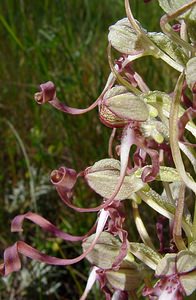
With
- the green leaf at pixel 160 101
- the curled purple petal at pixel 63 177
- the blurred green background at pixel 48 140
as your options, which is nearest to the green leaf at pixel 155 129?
the green leaf at pixel 160 101

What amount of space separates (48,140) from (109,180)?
126 cm

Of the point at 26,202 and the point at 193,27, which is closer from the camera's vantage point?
the point at 193,27

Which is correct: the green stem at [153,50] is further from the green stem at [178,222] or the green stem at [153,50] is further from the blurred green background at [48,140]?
the blurred green background at [48,140]

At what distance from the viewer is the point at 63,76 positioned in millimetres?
2277

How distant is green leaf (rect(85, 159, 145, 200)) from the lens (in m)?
1.02

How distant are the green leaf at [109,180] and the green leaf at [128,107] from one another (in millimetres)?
94

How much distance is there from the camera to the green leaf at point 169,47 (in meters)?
1.02

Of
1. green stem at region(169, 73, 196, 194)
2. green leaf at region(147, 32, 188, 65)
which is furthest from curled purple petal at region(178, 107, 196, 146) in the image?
green leaf at region(147, 32, 188, 65)

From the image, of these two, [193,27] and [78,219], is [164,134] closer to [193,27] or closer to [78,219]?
[193,27]

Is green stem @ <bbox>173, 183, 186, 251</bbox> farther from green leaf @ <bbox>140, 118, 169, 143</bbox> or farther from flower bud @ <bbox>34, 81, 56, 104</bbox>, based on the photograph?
flower bud @ <bbox>34, 81, 56, 104</bbox>

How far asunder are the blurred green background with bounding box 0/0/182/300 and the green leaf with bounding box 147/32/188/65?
0.68 m

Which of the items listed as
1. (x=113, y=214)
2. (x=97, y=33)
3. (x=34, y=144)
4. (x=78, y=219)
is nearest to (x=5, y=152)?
A: (x=34, y=144)

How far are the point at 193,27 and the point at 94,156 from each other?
100cm

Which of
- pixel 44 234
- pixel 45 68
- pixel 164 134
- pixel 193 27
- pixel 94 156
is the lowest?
pixel 44 234
